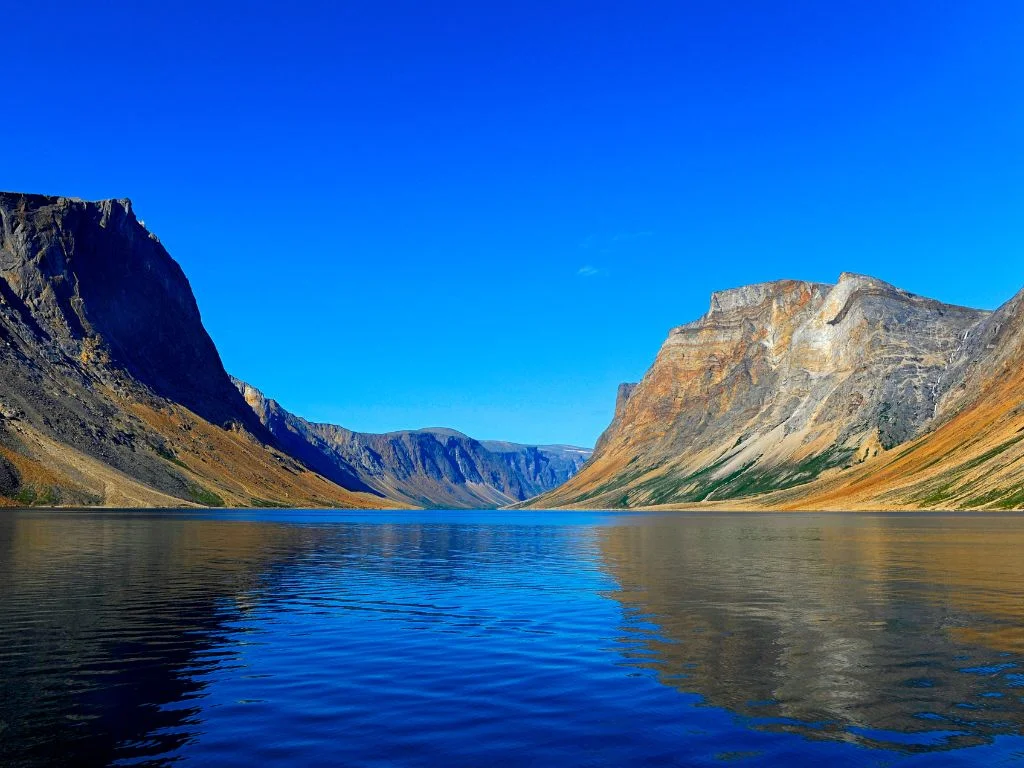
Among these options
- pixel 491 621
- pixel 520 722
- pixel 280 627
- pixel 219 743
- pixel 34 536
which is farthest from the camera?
pixel 34 536

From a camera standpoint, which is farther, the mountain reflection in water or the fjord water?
the mountain reflection in water

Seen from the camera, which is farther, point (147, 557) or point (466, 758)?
point (147, 557)

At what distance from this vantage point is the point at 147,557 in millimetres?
64312

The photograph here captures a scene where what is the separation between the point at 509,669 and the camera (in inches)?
950

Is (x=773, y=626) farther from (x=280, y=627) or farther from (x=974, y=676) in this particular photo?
(x=280, y=627)

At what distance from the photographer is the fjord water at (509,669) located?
657 inches

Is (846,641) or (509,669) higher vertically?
(509,669)

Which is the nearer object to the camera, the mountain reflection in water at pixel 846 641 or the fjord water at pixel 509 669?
the fjord water at pixel 509 669

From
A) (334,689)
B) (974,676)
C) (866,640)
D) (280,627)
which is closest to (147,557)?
(280,627)

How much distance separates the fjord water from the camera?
54.7ft

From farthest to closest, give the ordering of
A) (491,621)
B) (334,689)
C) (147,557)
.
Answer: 1. (147,557)
2. (491,621)
3. (334,689)

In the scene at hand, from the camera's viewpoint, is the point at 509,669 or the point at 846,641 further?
the point at 846,641

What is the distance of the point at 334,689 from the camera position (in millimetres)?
21469

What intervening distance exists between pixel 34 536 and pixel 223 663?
239 feet
